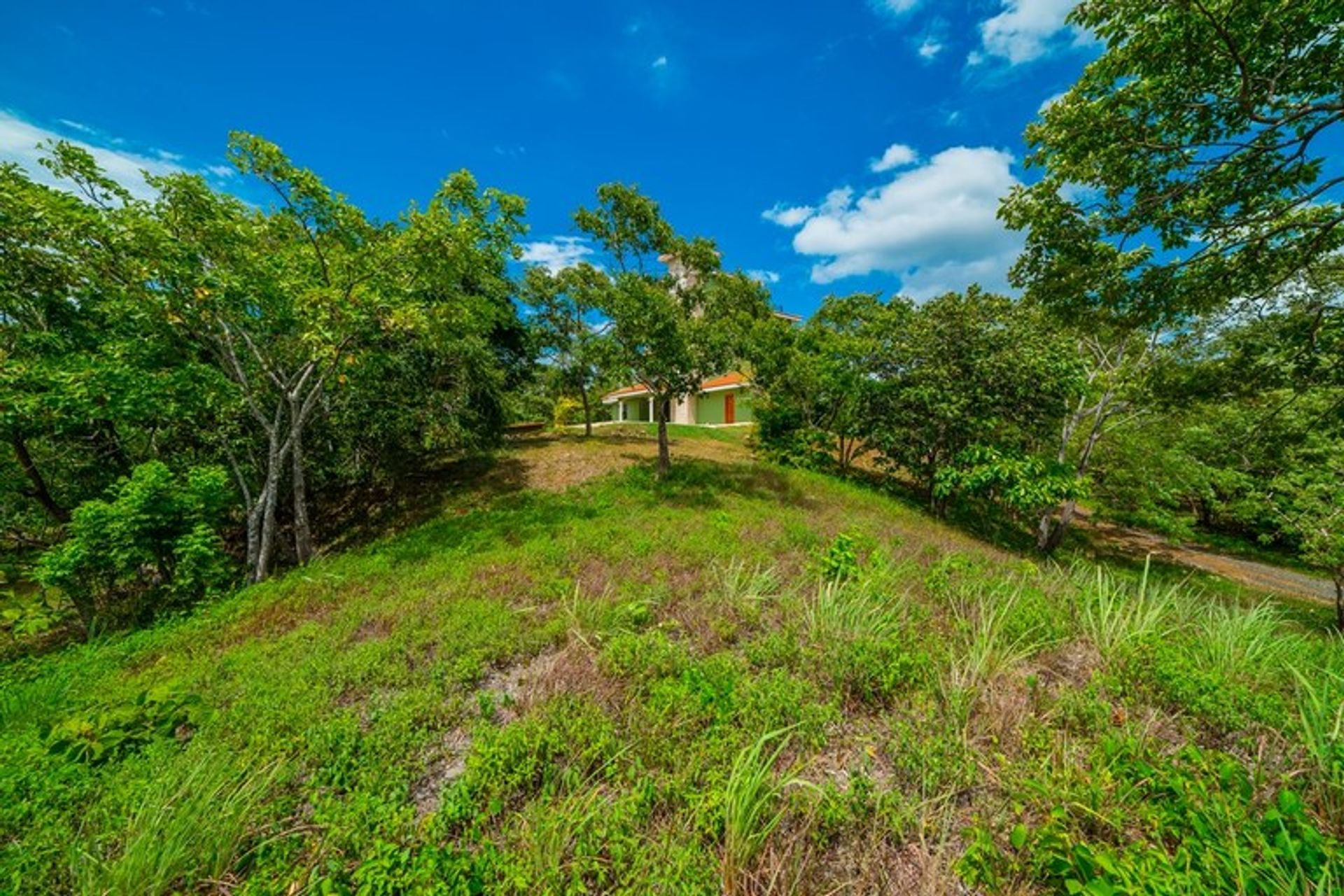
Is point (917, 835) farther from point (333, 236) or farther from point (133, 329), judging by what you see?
point (133, 329)

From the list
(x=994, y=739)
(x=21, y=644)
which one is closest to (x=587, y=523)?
(x=994, y=739)

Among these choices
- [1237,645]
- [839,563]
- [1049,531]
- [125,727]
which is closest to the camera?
[125,727]

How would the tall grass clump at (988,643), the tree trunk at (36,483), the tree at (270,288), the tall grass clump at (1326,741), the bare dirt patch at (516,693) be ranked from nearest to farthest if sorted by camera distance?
the tall grass clump at (1326,741)
the bare dirt patch at (516,693)
the tall grass clump at (988,643)
the tree at (270,288)
the tree trunk at (36,483)

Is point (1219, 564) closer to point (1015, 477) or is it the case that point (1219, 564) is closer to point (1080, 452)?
point (1080, 452)

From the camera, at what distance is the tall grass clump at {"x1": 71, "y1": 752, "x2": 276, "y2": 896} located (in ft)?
6.61

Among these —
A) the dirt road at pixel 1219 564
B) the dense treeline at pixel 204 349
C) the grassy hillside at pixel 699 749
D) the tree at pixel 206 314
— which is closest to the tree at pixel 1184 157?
the grassy hillside at pixel 699 749

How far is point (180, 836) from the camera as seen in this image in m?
2.15

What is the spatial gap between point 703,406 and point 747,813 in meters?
27.7

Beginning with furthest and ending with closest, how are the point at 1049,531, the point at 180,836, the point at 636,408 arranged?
the point at 636,408, the point at 1049,531, the point at 180,836

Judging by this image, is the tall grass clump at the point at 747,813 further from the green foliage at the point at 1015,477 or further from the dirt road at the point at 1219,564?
the dirt road at the point at 1219,564

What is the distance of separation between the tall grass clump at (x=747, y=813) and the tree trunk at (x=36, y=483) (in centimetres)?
1270

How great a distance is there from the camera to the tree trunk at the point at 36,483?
24.9 ft

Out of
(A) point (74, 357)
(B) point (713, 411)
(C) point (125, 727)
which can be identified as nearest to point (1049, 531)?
(B) point (713, 411)

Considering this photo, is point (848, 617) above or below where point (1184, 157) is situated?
below
